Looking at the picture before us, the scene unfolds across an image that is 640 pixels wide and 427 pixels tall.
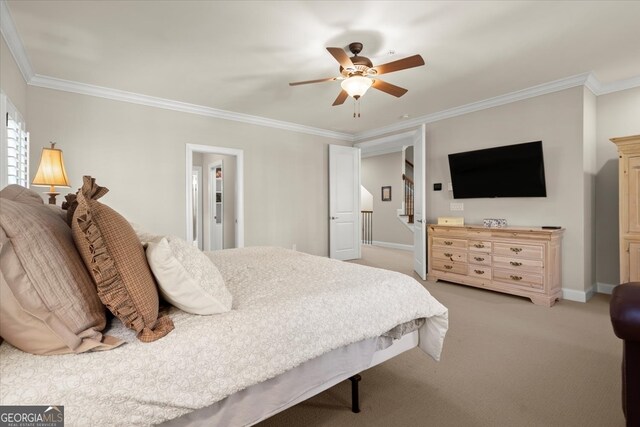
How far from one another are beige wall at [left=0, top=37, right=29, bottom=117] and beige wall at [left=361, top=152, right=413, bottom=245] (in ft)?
23.8

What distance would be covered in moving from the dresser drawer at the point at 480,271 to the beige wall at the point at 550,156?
74 cm

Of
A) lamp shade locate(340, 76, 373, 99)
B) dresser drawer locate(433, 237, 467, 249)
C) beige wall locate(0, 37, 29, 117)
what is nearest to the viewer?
beige wall locate(0, 37, 29, 117)

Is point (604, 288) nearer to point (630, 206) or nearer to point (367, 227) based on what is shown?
point (630, 206)

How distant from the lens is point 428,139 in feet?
17.0

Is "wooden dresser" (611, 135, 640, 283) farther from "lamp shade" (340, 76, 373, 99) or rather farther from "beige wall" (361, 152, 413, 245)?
"beige wall" (361, 152, 413, 245)

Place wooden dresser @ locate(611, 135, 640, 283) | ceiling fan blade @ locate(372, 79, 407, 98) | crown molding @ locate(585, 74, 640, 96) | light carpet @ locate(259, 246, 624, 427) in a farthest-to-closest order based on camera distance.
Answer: crown molding @ locate(585, 74, 640, 96) < wooden dresser @ locate(611, 135, 640, 283) < ceiling fan blade @ locate(372, 79, 407, 98) < light carpet @ locate(259, 246, 624, 427)

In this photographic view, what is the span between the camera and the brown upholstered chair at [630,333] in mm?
1147

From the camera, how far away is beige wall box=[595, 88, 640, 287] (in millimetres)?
3770

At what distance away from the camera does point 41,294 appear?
0.99 metres

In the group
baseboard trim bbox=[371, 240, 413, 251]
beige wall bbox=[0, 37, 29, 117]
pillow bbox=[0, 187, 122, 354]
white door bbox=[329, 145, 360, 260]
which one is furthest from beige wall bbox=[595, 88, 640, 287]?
beige wall bbox=[0, 37, 29, 117]

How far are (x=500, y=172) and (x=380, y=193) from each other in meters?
4.66

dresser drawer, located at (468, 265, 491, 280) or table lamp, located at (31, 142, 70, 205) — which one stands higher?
table lamp, located at (31, 142, 70, 205)

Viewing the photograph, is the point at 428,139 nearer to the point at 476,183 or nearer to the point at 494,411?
the point at 476,183

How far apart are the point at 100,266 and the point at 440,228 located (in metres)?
4.30
